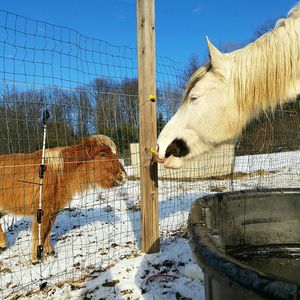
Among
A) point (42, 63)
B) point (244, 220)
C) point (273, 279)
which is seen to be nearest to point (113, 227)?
point (42, 63)

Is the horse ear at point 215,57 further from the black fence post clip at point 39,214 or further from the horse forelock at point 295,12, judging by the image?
the black fence post clip at point 39,214

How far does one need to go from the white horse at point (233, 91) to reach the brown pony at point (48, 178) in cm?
148

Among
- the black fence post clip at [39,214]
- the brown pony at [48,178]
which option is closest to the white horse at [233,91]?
the brown pony at [48,178]

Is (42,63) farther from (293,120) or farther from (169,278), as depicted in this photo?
(293,120)

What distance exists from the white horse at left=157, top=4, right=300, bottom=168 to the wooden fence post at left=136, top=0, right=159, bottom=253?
2.58 ft

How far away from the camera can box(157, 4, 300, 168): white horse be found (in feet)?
7.54

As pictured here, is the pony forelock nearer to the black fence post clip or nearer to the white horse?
the black fence post clip

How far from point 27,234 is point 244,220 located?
450 centimetres

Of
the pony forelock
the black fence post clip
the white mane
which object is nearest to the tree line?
the pony forelock

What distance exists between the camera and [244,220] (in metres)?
1.96

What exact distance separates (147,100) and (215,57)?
1.24m

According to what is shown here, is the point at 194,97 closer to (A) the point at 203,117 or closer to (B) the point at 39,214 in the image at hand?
(A) the point at 203,117

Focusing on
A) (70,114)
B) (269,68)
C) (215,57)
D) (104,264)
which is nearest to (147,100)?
(70,114)

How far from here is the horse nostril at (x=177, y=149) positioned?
277cm
